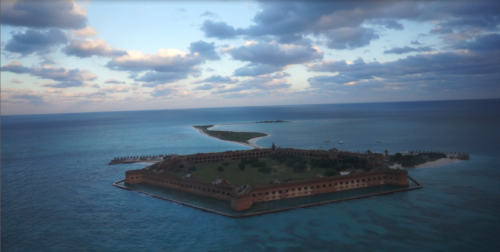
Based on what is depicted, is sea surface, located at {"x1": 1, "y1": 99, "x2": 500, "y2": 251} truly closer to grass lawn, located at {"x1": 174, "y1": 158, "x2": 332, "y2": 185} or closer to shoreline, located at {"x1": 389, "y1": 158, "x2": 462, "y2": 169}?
shoreline, located at {"x1": 389, "y1": 158, "x2": 462, "y2": 169}

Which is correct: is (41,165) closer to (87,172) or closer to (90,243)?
(87,172)

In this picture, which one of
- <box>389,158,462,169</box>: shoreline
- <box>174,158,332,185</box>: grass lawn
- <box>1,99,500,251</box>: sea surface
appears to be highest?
<box>389,158,462,169</box>: shoreline

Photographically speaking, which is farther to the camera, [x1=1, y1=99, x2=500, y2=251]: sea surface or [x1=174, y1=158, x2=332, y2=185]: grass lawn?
[x1=174, y1=158, x2=332, y2=185]: grass lawn

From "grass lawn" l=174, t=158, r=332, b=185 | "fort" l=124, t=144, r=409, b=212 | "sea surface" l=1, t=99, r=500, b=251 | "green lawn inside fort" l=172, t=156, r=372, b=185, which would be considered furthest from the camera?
"green lawn inside fort" l=172, t=156, r=372, b=185

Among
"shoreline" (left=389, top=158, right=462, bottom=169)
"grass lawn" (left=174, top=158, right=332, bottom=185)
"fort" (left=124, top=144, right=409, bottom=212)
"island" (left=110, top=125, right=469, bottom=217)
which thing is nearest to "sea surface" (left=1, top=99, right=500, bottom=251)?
"island" (left=110, top=125, right=469, bottom=217)

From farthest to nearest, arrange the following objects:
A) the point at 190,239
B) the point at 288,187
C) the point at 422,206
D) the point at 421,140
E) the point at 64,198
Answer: the point at 421,140, the point at 64,198, the point at 288,187, the point at 422,206, the point at 190,239

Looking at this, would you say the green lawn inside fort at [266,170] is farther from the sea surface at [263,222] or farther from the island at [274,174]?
the sea surface at [263,222]

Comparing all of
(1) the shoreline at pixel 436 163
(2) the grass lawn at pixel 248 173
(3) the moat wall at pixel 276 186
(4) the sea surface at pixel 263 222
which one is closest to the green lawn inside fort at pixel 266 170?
(2) the grass lawn at pixel 248 173

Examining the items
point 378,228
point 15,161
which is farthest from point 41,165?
point 378,228
